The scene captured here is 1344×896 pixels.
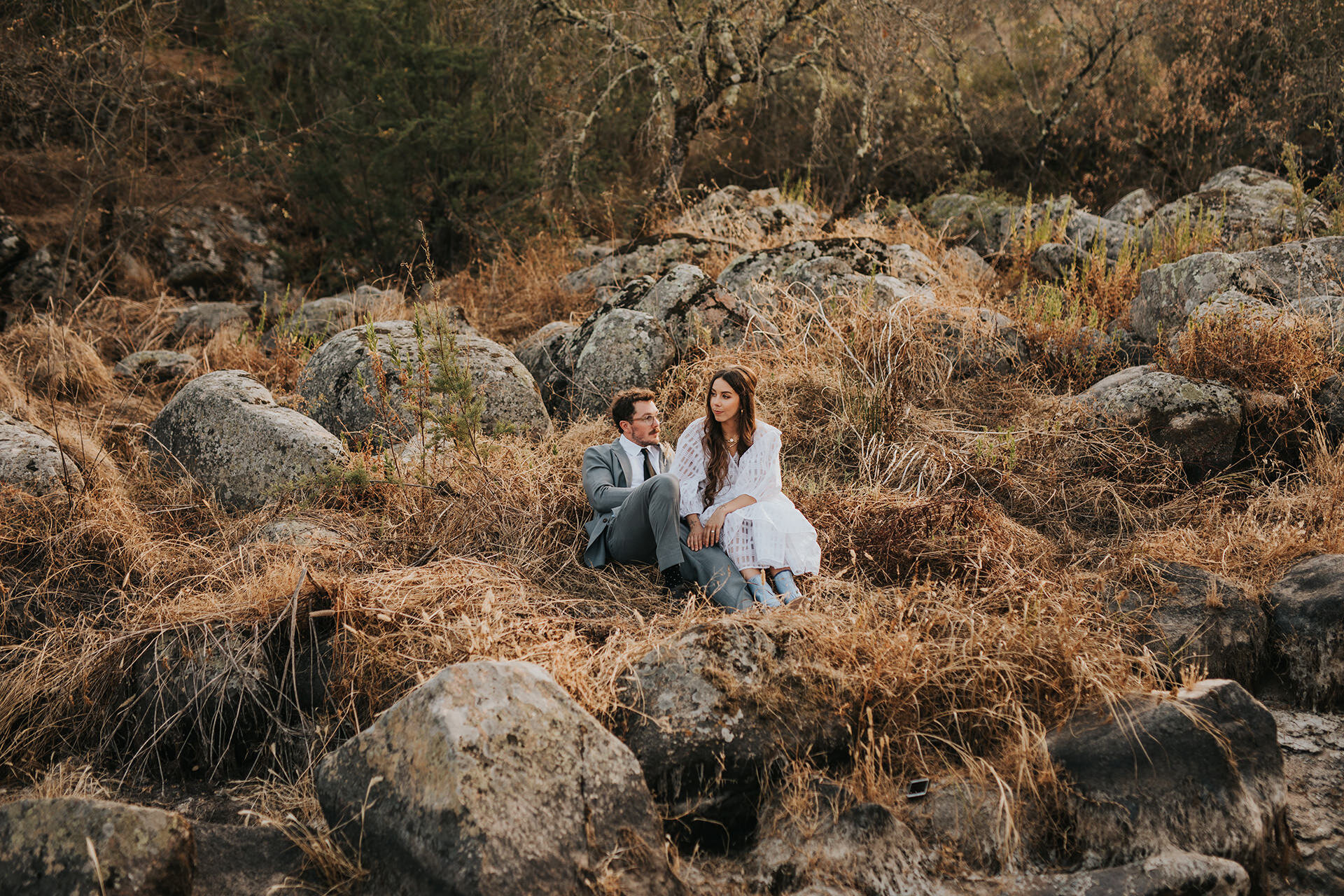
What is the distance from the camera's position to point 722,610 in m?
3.61

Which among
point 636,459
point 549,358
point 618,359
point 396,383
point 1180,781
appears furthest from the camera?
point 549,358

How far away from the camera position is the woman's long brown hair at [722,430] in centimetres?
411

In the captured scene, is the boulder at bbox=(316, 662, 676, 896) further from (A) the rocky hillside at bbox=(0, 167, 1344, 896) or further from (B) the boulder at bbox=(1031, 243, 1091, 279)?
(B) the boulder at bbox=(1031, 243, 1091, 279)

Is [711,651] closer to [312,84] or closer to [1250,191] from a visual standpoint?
[1250,191]

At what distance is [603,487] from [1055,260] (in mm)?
4890

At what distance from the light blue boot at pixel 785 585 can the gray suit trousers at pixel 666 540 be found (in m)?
0.14

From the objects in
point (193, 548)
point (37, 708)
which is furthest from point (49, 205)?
point (37, 708)

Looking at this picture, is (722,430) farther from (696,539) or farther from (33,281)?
(33,281)

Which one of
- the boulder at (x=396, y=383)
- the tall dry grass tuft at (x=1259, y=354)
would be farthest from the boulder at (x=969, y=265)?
the boulder at (x=396, y=383)

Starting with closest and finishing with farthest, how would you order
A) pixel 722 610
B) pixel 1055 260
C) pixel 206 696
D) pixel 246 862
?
pixel 246 862 → pixel 206 696 → pixel 722 610 → pixel 1055 260

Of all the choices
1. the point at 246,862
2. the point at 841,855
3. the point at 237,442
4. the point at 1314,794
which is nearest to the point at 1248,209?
the point at 1314,794

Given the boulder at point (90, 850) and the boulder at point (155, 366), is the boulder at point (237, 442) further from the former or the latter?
the boulder at point (90, 850)

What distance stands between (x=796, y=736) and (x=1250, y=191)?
24.4 ft

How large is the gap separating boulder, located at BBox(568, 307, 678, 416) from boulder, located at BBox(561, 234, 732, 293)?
5.19 feet
